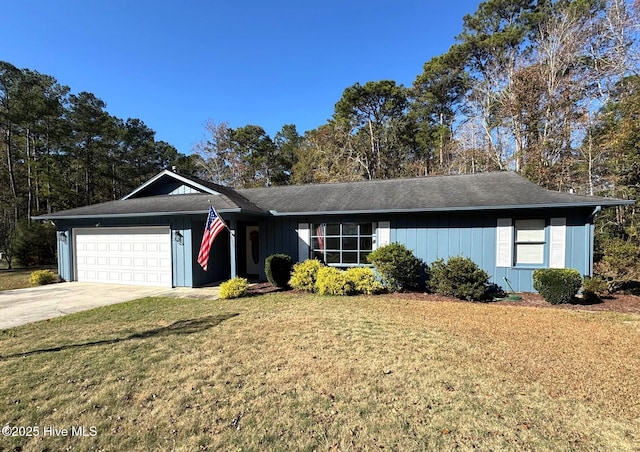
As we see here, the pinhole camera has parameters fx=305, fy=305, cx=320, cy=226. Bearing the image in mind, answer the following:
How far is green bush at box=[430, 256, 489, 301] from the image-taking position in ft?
25.5

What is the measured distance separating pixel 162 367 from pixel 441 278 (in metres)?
6.84

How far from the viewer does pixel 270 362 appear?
4043mm

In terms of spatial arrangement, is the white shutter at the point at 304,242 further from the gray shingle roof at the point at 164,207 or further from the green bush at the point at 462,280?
the green bush at the point at 462,280

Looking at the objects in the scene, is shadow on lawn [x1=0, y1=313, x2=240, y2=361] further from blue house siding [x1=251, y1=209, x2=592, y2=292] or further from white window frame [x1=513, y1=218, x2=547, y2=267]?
white window frame [x1=513, y1=218, x2=547, y2=267]

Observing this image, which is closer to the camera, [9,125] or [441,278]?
[441,278]

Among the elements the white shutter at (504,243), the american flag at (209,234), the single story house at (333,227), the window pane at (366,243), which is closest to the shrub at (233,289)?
the single story house at (333,227)

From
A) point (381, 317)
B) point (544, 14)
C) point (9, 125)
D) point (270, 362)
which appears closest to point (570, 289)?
point (381, 317)

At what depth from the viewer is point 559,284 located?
7.23m

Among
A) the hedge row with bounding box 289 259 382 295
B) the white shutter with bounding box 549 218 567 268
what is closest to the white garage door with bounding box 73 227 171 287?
the hedge row with bounding box 289 259 382 295

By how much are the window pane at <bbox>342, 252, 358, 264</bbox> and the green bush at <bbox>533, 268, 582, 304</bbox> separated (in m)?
4.95

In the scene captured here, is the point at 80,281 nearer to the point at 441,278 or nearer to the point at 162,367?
the point at 162,367

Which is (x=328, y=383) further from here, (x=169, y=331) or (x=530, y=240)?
(x=530, y=240)

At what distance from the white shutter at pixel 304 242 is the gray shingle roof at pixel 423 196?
2.26 ft

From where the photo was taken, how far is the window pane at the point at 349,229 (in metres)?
10.0
